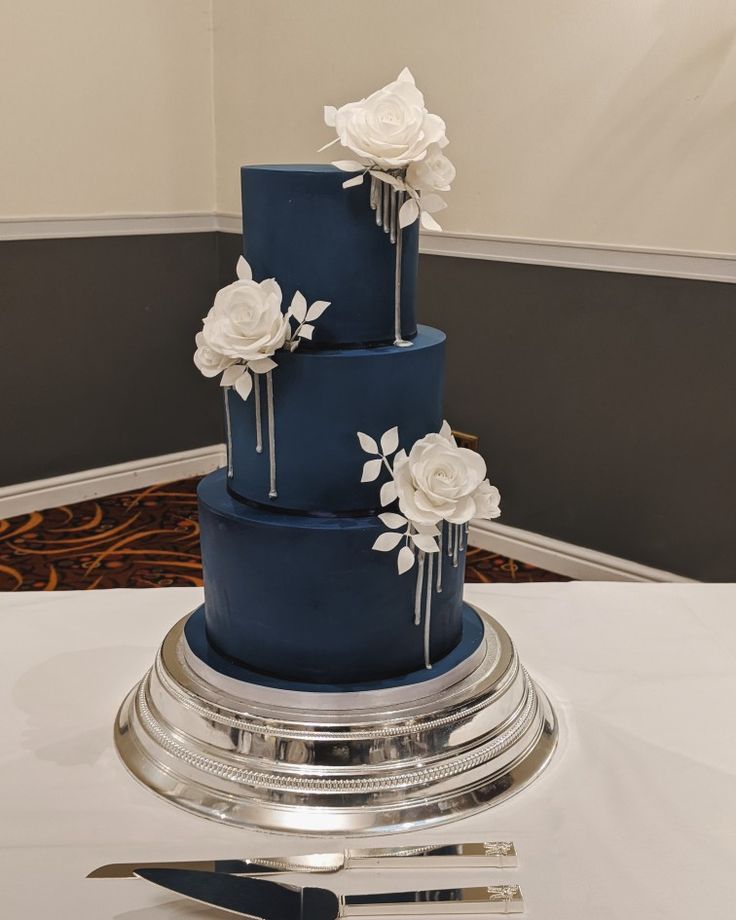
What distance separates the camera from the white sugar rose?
3.41 ft

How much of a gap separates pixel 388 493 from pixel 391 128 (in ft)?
1.32

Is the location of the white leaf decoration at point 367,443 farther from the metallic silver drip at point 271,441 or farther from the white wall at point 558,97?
the white wall at point 558,97

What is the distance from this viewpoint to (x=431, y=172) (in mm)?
1108

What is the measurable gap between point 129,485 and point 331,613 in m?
→ 3.27

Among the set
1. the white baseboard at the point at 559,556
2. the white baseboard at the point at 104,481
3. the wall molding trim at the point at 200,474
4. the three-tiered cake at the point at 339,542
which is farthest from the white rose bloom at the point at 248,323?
the white baseboard at the point at 104,481

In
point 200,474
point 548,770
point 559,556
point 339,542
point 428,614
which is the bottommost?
point 200,474

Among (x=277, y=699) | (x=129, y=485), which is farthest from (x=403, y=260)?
(x=129, y=485)

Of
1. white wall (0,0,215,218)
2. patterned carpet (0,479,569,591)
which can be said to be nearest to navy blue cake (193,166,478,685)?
patterned carpet (0,479,569,591)

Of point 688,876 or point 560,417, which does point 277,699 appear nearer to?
point 688,876

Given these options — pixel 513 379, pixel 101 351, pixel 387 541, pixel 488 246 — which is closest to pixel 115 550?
pixel 101 351

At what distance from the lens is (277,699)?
1.11m

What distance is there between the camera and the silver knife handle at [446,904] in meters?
0.81

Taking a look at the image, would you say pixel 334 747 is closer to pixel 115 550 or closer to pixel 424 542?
pixel 424 542

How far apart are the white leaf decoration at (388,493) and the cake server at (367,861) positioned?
35 centimetres
